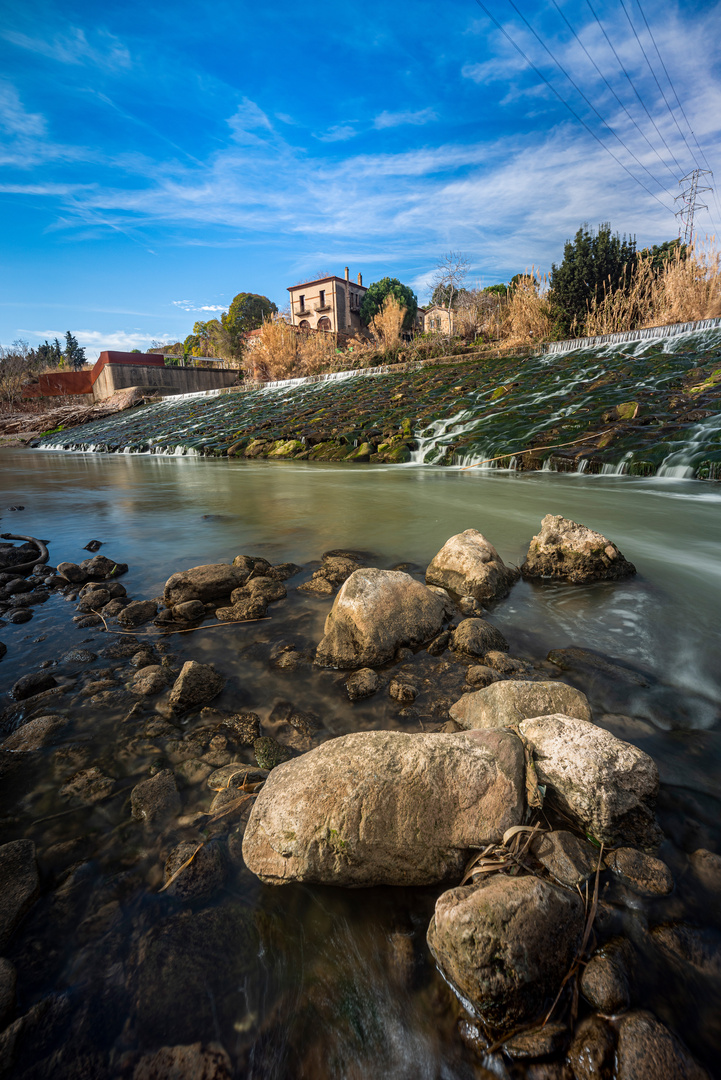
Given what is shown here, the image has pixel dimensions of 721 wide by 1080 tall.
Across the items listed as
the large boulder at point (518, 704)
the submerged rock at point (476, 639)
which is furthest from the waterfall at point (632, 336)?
the large boulder at point (518, 704)

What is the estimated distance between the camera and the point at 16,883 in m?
1.17

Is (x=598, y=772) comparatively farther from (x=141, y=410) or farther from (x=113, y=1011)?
(x=141, y=410)

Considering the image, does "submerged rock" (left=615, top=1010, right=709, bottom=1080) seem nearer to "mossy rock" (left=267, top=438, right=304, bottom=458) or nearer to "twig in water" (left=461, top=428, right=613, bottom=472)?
"twig in water" (left=461, top=428, right=613, bottom=472)

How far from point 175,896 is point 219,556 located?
306cm

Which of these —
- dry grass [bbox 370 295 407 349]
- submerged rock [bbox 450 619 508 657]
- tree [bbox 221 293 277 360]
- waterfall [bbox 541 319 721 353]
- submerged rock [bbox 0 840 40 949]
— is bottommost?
submerged rock [bbox 0 840 40 949]

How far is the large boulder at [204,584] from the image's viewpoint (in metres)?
2.87

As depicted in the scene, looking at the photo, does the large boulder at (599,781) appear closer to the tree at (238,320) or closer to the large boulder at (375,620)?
the large boulder at (375,620)

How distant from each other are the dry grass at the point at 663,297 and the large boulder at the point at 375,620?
659 inches

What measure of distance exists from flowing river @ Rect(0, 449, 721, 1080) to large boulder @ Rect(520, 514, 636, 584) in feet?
0.43

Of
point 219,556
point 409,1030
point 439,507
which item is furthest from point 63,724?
point 439,507

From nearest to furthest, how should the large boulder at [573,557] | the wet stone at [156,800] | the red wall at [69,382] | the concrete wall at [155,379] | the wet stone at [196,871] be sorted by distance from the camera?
the wet stone at [196,871], the wet stone at [156,800], the large boulder at [573,557], the concrete wall at [155,379], the red wall at [69,382]

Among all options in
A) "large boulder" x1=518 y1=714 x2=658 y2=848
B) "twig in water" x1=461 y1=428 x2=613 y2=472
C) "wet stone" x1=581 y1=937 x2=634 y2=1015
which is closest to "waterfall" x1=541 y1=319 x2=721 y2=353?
"twig in water" x1=461 y1=428 x2=613 y2=472

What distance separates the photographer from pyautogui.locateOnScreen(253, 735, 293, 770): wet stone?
1615mm

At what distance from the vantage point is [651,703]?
186cm
